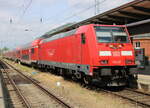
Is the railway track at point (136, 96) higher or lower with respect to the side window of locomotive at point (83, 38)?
lower

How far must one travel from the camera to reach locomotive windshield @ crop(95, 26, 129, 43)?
11.8 metres

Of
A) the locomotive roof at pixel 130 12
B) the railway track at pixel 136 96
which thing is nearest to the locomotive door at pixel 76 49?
the railway track at pixel 136 96

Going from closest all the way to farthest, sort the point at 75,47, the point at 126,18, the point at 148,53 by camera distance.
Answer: the point at 75,47 → the point at 126,18 → the point at 148,53

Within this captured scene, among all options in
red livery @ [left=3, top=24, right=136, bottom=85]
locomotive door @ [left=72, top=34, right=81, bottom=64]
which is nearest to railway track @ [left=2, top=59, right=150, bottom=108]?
red livery @ [left=3, top=24, right=136, bottom=85]

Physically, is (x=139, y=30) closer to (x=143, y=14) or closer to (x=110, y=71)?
(x=143, y=14)

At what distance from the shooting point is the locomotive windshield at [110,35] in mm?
11802

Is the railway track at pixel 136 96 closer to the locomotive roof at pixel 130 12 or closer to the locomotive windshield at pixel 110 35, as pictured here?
the locomotive windshield at pixel 110 35

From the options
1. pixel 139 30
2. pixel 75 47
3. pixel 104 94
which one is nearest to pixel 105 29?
pixel 75 47

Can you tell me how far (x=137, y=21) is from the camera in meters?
16.5

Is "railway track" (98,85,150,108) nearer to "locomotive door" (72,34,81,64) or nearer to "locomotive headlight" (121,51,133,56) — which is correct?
"locomotive headlight" (121,51,133,56)

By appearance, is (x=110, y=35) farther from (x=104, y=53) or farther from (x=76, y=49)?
(x=76, y=49)

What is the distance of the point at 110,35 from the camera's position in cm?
1202

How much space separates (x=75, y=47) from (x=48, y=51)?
7.62 metres

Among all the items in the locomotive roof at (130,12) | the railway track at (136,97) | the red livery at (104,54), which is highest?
the locomotive roof at (130,12)
